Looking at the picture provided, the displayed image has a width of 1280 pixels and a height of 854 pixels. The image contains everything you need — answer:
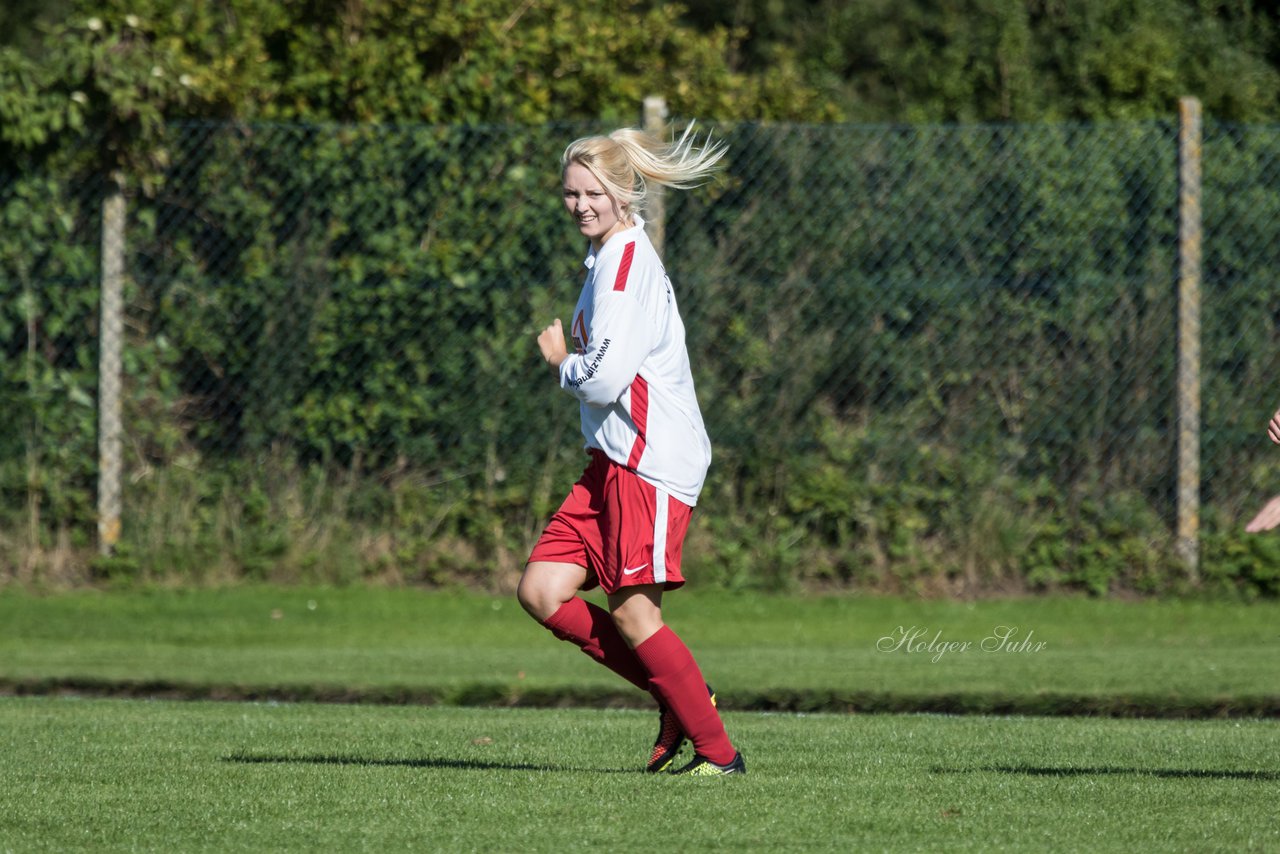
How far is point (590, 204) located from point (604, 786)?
1626mm

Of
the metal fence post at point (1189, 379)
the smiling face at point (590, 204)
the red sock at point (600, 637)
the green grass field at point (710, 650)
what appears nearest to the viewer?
the smiling face at point (590, 204)

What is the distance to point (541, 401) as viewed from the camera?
392 inches

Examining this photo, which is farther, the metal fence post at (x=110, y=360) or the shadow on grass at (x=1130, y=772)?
the metal fence post at (x=110, y=360)

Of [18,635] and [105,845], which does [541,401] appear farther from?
[105,845]

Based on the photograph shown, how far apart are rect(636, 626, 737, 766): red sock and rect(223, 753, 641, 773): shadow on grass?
28cm

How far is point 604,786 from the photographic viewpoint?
4508 millimetres

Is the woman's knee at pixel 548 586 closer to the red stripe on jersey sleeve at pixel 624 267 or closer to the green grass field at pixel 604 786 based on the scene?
the green grass field at pixel 604 786

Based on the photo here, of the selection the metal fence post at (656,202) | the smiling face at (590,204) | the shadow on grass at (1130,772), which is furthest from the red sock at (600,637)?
the metal fence post at (656,202)

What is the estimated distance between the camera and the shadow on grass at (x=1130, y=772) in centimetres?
476

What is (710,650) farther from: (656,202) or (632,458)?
→ (632,458)

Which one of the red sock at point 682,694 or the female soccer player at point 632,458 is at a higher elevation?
the female soccer player at point 632,458

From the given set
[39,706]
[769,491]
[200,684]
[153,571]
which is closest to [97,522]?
[153,571]

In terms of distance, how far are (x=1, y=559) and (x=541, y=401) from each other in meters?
3.33

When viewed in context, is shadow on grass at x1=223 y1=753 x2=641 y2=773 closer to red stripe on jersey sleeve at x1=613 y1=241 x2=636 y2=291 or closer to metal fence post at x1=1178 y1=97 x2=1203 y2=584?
red stripe on jersey sleeve at x1=613 y1=241 x2=636 y2=291
